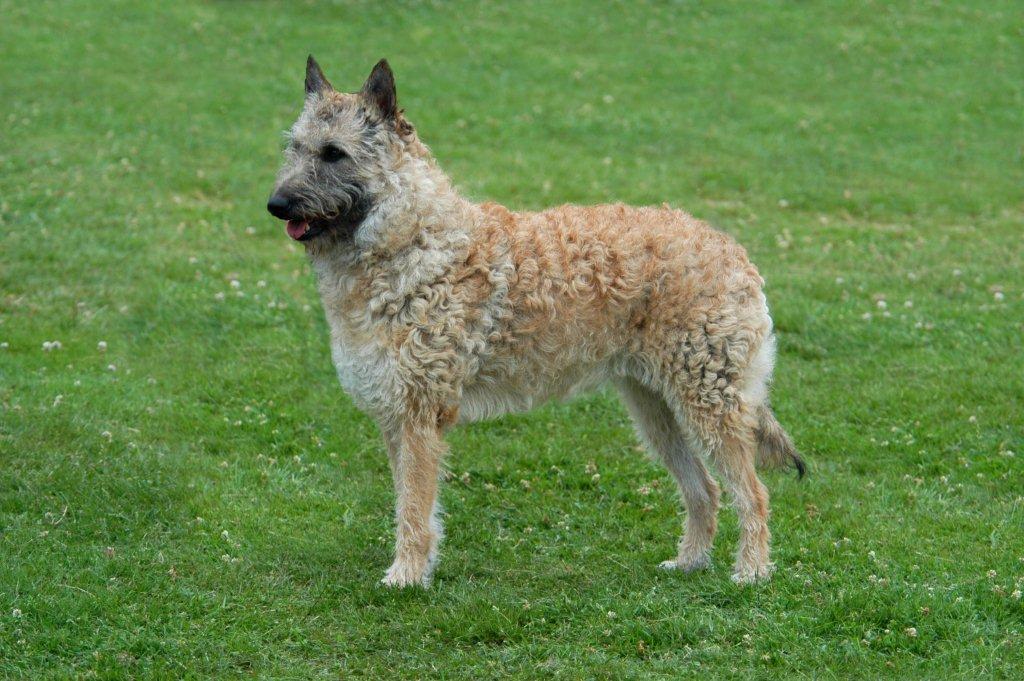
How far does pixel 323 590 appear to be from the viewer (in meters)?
6.14

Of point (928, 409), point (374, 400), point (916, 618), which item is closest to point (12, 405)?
point (374, 400)

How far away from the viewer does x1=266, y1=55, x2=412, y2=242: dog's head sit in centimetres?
591

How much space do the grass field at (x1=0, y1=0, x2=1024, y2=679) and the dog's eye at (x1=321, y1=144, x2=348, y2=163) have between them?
228cm

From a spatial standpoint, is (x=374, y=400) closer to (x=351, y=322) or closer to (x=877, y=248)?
(x=351, y=322)

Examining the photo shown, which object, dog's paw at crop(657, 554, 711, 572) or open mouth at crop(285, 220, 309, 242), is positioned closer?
open mouth at crop(285, 220, 309, 242)

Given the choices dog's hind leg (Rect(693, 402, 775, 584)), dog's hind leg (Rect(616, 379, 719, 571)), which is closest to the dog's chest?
dog's hind leg (Rect(616, 379, 719, 571))

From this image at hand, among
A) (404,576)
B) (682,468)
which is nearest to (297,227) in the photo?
(404,576)

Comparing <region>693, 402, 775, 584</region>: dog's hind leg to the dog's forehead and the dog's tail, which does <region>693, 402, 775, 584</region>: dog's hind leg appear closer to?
the dog's tail

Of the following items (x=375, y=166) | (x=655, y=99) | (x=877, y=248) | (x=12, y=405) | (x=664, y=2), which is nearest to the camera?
(x=375, y=166)

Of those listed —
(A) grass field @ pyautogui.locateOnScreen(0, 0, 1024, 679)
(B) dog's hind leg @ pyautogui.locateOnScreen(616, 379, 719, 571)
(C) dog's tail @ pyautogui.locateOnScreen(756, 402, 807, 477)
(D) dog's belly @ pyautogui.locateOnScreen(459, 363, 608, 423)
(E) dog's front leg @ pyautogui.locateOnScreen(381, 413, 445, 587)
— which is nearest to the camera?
(A) grass field @ pyautogui.locateOnScreen(0, 0, 1024, 679)

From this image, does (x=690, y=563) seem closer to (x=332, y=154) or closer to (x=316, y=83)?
(x=332, y=154)

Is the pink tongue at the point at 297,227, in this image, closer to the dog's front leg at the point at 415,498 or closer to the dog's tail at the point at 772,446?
the dog's front leg at the point at 415,498

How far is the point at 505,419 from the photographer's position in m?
8.53

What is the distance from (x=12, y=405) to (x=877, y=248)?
8626 millimetres
